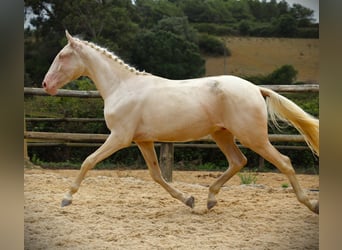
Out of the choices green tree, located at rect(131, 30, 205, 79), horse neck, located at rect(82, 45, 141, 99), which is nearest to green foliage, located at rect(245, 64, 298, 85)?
green tree, located at rect(131, 30, 205, 79)

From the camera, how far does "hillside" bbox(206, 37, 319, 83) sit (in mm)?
5680

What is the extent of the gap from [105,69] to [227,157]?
4.11 ft

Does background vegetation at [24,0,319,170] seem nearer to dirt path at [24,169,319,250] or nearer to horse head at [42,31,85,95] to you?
dirt path at [24,169,319,250]

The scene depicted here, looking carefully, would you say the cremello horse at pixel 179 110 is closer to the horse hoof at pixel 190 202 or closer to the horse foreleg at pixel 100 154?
the horse foreleg at pixel 100 154

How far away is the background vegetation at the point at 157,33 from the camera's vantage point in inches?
230

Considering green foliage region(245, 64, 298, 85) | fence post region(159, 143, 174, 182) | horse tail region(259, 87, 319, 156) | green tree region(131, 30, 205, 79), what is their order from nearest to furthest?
horse tail region(259, 87, 319, 156)
fence post region(159, 143, 174, 182)
green foliage region(245, 64, 298, 85)
green tree region(131, 30, 205, 79)

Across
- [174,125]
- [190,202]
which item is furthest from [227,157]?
[174,125]

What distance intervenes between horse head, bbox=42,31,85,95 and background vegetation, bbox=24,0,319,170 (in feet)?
7.27

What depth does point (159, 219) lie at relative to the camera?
12.7 feet

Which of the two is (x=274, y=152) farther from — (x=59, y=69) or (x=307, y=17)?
(x=307, y=17)
